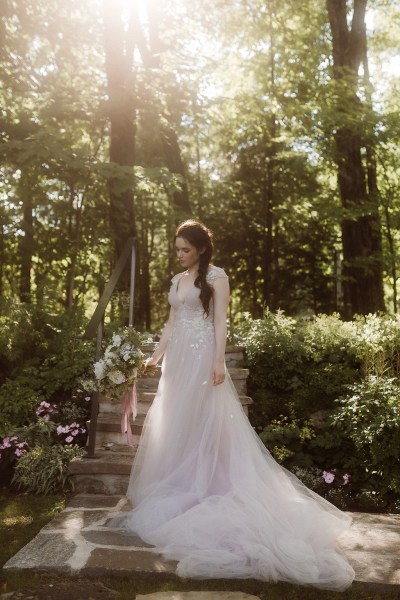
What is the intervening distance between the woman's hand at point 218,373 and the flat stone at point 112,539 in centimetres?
126

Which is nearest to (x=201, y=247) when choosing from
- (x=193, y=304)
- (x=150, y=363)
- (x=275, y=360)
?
(x=193, y=304)

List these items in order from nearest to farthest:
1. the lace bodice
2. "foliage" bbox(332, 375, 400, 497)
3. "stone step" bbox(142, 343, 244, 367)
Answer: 1. the lace bodice
2. "foliage" bbox(332, 375, 400, 497)
3. "stone step" bbox(142, 343, 244, 367)

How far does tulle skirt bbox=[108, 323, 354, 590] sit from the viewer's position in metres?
3.58

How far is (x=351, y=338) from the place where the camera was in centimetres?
720

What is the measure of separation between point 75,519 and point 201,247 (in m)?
2.33

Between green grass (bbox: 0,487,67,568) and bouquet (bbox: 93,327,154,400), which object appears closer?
green grass (bbox: 0,487,67,568)

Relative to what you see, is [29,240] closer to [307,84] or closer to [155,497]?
[155,497]

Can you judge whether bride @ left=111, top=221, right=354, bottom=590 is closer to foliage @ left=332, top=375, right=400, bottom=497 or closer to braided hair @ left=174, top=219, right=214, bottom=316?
braided hair @ left=174, top=219, right=214, bottom=316

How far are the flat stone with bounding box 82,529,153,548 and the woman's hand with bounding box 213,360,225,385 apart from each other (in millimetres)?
1265

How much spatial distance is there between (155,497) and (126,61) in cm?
802

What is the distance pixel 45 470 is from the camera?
5688 millimetres

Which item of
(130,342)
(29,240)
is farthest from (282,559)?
(29,240)

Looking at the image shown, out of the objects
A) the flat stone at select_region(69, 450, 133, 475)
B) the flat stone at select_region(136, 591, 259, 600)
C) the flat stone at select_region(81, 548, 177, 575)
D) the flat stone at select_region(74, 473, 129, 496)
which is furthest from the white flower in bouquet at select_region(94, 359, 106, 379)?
the flat stone at select_region(136, 591, 259, 600)

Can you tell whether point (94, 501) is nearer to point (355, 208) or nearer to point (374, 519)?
point (374, 519)
